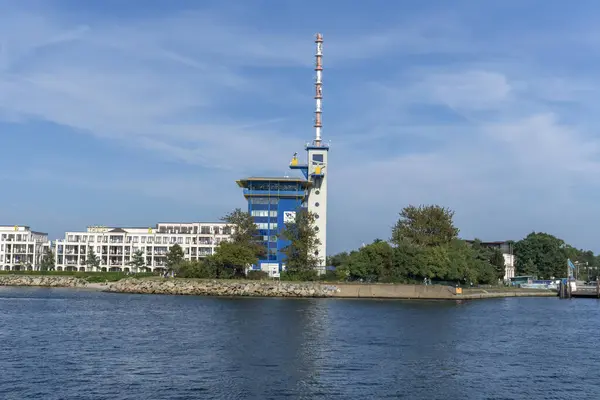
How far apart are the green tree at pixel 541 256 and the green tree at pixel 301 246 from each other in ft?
264

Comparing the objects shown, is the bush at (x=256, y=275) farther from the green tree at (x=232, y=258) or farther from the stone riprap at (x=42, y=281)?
the stone riprap at (x=42, y=281)

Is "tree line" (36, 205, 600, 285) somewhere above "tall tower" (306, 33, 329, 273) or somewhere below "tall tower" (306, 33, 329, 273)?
below

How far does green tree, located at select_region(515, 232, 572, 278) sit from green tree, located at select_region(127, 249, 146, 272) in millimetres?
92865

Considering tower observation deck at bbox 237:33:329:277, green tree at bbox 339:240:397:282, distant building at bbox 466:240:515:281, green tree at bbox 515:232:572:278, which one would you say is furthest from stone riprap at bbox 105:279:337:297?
green tree at bbox 515:232:572:278

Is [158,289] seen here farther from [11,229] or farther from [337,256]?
[11,229]

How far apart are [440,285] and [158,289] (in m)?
43.2

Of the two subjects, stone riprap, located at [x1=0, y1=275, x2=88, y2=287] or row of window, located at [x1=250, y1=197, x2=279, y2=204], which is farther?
stone riprap, located at [x1=0, y1=275, x2=88, y2=287]

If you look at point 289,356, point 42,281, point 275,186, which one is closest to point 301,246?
point 275,186

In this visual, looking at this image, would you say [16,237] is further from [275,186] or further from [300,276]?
[300,276]

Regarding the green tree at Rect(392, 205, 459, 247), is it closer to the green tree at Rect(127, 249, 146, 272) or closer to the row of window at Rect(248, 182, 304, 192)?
the row of window at Rect(248, 182, 304, 192)

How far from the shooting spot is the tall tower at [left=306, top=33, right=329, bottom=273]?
124m

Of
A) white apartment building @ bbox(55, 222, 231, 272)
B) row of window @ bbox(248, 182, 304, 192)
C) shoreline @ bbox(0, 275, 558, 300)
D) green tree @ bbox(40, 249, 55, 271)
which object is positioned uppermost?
row of window @ bbox(248, 182, 304, 192)

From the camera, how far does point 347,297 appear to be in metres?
94.2

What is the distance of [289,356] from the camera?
122 feet
